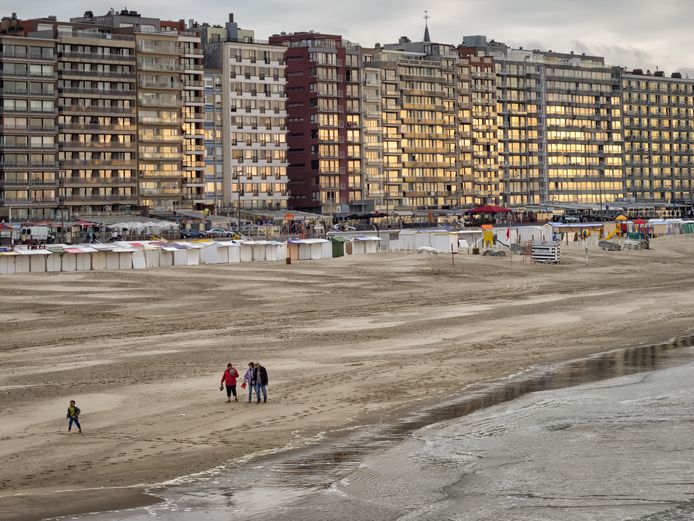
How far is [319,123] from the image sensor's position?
174m

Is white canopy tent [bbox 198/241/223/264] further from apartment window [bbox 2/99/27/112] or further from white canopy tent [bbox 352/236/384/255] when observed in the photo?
apartment window [bbox 2/99/27/112]

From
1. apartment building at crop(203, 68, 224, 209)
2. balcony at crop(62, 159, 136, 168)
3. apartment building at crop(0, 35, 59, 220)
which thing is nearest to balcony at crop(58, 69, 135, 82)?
apartment building at crop(0, 35, 59, 220)

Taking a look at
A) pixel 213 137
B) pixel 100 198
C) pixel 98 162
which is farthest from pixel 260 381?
pixel 213 137

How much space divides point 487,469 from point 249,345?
2152 cm

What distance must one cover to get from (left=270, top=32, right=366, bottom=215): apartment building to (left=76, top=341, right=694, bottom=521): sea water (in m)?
136

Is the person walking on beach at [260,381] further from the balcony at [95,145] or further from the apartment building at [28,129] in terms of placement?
the balcony at [95,145]

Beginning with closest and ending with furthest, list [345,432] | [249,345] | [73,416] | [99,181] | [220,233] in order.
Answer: [73,416], [345,432], [249,345], [220,233], [99,181]

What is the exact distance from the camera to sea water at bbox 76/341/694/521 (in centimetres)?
2550

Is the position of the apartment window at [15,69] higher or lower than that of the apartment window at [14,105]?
higher

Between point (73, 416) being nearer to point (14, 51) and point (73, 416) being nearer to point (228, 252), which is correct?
point (228, 252)

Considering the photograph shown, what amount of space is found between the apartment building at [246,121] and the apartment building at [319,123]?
271 inches

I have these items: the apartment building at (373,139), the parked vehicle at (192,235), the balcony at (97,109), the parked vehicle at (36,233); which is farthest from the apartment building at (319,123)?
the parked vehicle at (36,233)

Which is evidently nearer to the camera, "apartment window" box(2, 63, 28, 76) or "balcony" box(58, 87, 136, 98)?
"apartment window" box(2, 63, 28, 76)

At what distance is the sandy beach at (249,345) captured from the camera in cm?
3067
